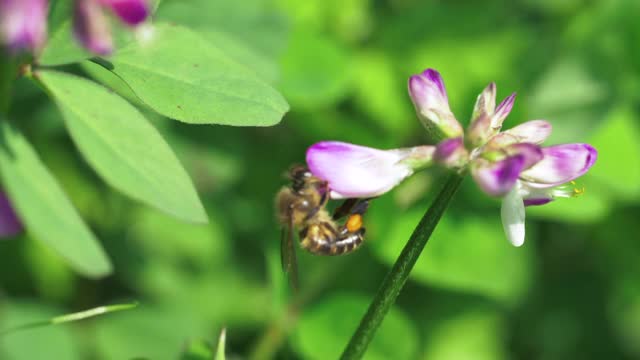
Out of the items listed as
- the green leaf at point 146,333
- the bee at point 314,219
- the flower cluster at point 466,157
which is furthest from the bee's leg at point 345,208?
the green leaf at point 146,333

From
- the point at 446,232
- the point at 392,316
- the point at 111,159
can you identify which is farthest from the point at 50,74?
the point at 446,232

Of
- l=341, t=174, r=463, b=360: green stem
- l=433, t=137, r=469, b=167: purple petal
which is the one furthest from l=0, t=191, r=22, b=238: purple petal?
l=433, t=137, r=469, b=167: purple petal

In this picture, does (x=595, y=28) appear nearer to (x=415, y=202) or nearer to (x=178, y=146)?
(x=415, y=202)

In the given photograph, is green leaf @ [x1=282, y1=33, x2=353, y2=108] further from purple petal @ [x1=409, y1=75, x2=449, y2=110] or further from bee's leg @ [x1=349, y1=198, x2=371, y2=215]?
purple petal @ [x1=409, y1=75, x2=449, y2=110]

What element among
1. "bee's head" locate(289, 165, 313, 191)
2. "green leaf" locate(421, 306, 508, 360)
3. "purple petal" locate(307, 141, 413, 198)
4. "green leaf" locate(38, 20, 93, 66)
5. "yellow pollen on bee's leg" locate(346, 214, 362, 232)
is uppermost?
"green leaf" locate(38, 20, 93, 66)

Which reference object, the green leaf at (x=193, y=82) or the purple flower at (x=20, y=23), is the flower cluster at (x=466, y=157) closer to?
the green leaf at (x=193, y=82)

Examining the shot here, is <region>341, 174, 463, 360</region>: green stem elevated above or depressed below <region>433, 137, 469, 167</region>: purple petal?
below

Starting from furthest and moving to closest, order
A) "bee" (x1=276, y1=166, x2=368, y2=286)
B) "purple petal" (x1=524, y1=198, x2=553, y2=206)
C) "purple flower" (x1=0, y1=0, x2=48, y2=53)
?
"bee" (x1=276, y1=166, x2=368, y2=286) < "purple petal" (x1=524, y1=198, x2=553, y2=206) < "purple flower" (x1=0, y1=0, x2=48, y2=53)
